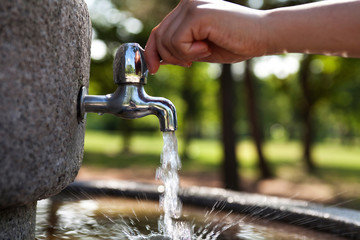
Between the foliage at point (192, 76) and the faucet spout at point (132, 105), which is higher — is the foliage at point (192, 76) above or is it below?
above

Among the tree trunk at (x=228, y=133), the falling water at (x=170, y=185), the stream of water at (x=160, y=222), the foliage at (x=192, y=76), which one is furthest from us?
the foliage at (x=192, y=76)

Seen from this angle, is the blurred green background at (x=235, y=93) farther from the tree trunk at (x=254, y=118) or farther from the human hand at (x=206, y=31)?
the human hand at (x=206, y=31)

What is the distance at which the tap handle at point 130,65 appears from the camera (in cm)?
145

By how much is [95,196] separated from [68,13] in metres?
1.90

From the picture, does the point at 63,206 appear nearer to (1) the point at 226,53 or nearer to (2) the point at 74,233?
(2) the point at 74,233

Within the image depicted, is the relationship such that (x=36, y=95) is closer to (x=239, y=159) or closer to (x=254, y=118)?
(x=254, y=118)

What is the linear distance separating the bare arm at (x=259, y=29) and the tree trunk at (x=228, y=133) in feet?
25.0

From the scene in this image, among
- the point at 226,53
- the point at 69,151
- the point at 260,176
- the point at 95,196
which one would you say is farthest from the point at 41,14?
the point at 260,176

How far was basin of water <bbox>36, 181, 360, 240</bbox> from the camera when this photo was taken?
211 centimetres

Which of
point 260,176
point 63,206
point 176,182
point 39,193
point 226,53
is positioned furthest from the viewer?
point 260,176

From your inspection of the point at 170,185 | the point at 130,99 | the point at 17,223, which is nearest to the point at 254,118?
the point at 170,185

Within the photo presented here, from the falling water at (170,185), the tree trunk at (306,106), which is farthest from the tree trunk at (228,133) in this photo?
the falling water at (170,185)

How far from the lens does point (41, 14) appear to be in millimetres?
1194

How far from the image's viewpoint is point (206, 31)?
1324mm
